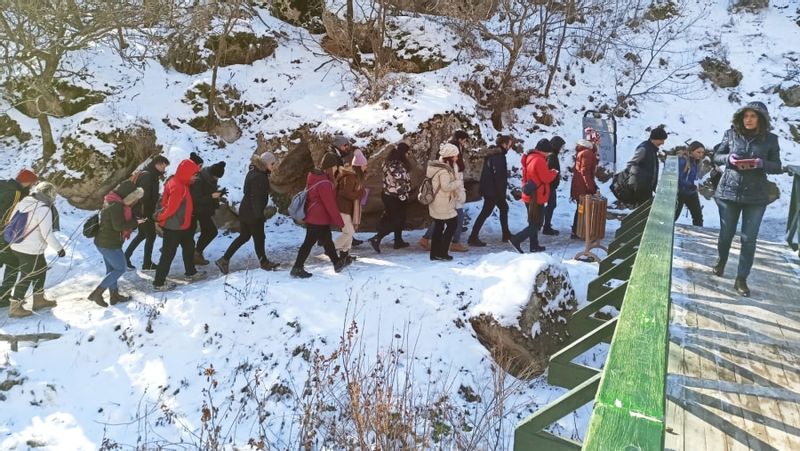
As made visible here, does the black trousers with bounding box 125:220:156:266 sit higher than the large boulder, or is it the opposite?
the large boulder

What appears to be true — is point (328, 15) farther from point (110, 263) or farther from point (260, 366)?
point (260, 366)

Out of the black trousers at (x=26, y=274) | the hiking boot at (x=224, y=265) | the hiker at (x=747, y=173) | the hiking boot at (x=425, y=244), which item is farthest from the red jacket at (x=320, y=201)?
the hiker at (x=747, y=173)

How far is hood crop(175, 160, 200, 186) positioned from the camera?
21.9 feet

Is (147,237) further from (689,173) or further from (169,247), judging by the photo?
(689,173)

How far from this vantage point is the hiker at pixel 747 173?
4.71 metres

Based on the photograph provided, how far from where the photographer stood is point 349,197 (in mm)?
7008

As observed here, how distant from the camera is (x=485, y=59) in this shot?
14234mm

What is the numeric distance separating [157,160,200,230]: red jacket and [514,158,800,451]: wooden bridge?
5.25 m

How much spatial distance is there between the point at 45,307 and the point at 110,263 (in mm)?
1098

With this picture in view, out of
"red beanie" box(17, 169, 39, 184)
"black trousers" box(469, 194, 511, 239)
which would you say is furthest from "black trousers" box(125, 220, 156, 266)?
"black trousers" box(469, 194, 511, 239)

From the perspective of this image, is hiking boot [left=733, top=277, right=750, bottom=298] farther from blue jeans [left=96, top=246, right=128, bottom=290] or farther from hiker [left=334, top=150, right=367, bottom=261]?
blue jeans [left=96, top=246, right=128, bottom=290]

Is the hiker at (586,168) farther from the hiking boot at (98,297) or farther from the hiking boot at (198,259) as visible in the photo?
the hiking boot at (98,297)

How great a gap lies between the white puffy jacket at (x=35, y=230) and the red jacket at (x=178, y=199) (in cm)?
126

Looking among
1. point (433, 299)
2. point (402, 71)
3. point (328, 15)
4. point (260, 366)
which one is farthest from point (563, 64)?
point (260, 366)
